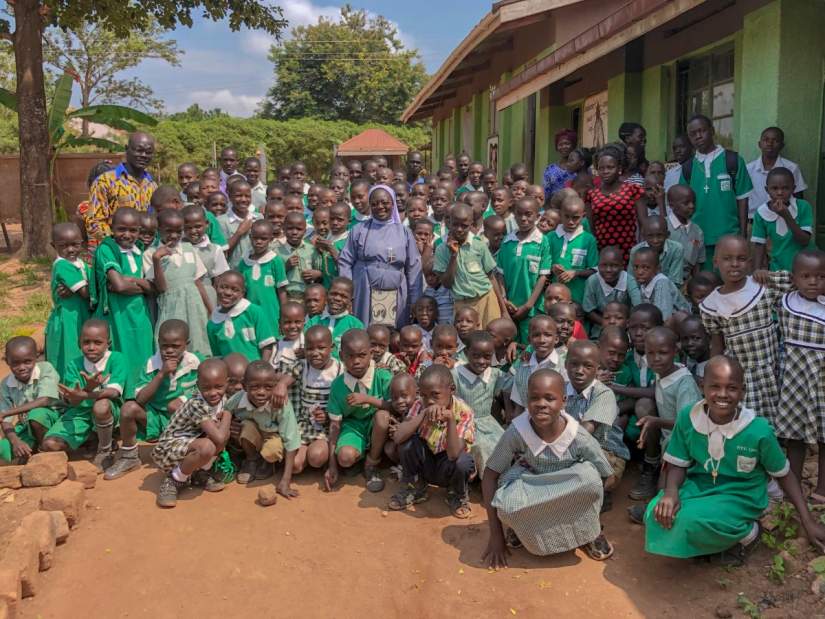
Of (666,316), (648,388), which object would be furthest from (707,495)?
(666,316)

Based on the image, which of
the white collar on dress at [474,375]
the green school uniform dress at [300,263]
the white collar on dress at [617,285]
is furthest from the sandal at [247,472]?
the white collar on dress at [617,285]

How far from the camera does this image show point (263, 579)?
306 centimetres

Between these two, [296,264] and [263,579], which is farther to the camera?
[296,264]

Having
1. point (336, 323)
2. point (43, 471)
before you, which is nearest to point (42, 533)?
point (43, 471)

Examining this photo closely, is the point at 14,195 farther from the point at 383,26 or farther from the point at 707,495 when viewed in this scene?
the point at 383,26

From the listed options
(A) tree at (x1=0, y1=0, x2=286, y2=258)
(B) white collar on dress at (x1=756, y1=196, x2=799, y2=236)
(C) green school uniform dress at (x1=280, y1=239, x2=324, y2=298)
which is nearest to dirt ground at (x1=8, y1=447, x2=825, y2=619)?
(C) green school uniform dress at (x1=280, y1=239, x2=324, y2=298)

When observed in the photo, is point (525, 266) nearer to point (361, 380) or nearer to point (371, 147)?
point (361, 380)

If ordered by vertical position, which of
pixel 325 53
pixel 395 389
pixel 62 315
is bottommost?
pixel 395 389

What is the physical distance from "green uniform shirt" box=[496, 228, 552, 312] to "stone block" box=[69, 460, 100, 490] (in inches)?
106

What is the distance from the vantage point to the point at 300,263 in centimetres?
509

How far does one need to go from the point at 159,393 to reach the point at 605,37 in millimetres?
3977

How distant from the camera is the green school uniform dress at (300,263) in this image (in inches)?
198

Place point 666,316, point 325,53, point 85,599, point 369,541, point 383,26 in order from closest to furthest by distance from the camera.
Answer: point 85,599
point 369,541
point 666,316
point 325,53
point 383,26

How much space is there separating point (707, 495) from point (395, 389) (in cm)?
154
